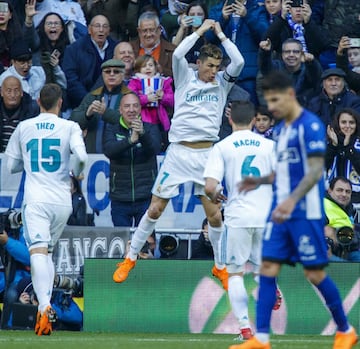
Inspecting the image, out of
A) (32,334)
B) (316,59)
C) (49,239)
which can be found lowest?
(32,334)

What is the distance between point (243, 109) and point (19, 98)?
5409mm

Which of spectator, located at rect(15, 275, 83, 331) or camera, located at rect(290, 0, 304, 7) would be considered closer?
spectator, located at rect(15, 275, 83, 331)

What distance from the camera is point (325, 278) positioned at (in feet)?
31.0

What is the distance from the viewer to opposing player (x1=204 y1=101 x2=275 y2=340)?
11.2 m

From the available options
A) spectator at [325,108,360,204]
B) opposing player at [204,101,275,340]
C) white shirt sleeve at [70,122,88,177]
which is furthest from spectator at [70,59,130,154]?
opposing player at [204,101,275,340]

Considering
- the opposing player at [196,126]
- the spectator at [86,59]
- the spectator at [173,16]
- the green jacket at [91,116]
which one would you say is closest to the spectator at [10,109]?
the green jacket at [91,116]

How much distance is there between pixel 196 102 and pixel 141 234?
1.57m

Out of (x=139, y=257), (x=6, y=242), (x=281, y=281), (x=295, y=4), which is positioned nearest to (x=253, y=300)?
(x=281, y=281)

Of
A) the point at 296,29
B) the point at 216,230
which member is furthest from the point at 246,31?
the point at 216,230

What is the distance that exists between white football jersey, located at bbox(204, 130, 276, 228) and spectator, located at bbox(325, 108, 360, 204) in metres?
4.23

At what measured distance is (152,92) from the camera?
16062 mm

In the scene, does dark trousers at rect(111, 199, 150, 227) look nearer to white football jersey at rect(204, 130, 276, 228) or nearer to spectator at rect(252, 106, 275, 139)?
spectator at rect(252, 106, 275, 139)

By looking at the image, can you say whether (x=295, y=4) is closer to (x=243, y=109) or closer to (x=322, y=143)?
(x=243, y=109)

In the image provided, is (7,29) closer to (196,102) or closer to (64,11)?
(64,11)
